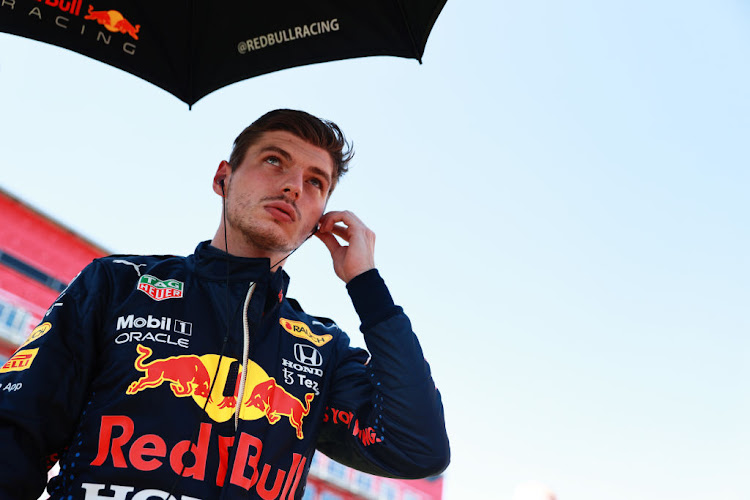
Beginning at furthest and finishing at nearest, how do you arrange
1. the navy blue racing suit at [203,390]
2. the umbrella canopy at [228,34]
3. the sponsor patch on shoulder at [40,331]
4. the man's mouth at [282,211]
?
the umbrella canopy at [228,34] < the man's mouth at [282,211] < the sponsor patch on shoulder at [40,331] < the navy blue racing suit at [203,390]

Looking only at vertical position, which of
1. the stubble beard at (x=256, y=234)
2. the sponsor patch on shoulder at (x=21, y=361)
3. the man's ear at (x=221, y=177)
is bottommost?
the sponsor patch on shoulder at (x=21, y=361)

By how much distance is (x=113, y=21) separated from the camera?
2.68 metres

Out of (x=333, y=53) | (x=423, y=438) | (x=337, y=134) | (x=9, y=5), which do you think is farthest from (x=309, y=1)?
(x=423, y=438)

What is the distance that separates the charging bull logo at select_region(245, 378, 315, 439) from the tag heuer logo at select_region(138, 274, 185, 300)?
47 cm

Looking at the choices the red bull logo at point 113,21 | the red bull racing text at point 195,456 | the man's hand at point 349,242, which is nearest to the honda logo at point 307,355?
the man's hand at point 349,242

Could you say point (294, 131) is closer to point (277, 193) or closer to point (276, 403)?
point (277, 193)

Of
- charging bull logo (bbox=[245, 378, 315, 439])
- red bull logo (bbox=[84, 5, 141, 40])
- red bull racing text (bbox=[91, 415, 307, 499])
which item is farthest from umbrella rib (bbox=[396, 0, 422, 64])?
red bull racing text (bbox=[91, 415, 307, 499])

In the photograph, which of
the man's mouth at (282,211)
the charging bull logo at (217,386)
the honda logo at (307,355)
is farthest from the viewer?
the man's mouth at (282,211)

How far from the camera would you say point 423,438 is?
226 centimetres

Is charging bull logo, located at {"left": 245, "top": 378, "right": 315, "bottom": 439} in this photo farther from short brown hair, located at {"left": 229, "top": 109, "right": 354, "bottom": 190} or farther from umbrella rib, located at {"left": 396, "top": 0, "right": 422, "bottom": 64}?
umbrella rib, located at {"left": 396, "top": 0, "right": 422, "bottom": 64}

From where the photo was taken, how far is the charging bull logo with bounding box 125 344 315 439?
6.71ft

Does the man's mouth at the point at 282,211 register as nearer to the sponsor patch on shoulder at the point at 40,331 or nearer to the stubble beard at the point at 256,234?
the stubble beard at the point at 256,234

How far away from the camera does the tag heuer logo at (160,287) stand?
2.27 meters

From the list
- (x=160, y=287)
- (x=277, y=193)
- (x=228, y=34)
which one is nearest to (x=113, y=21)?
(x=228, y=34)
